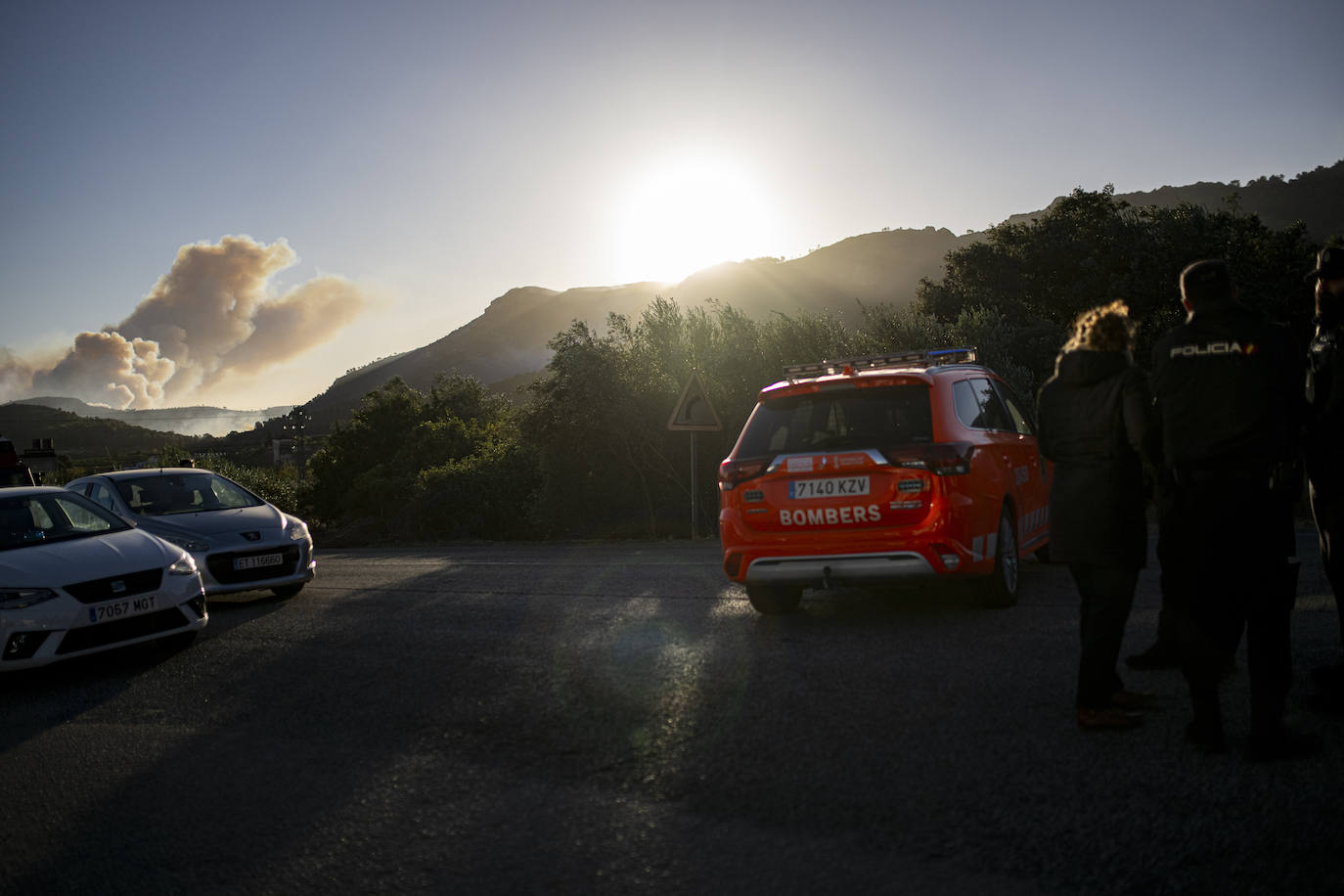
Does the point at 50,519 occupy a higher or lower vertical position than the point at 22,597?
higher

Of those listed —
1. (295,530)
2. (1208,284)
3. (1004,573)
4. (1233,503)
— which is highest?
(1208,284)

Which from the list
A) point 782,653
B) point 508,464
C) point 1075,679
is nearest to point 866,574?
point 782,653

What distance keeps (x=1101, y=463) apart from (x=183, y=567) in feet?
24.1

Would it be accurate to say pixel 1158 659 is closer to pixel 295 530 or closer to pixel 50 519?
pixel 50 519

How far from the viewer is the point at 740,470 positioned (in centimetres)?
759

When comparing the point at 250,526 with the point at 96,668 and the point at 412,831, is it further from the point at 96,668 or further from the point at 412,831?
the point at 412,831

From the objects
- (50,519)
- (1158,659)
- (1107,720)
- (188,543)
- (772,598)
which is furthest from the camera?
(188,543)

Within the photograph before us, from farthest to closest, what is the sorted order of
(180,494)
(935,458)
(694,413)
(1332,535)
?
(694,413), (180,494), (935,458), (1332,535)

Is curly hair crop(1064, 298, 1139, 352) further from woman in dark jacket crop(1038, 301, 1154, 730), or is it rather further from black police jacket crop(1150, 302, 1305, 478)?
black police jacket crop(1150, 302, 1305, 478)

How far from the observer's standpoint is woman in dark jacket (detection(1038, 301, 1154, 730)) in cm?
469

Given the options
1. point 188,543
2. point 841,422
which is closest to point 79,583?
point 188,543

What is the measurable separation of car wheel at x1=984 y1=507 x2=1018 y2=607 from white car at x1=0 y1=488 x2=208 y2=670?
21.2ft

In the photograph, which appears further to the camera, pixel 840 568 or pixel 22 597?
pixel 22 597

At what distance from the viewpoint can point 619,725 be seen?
17.2 feet
